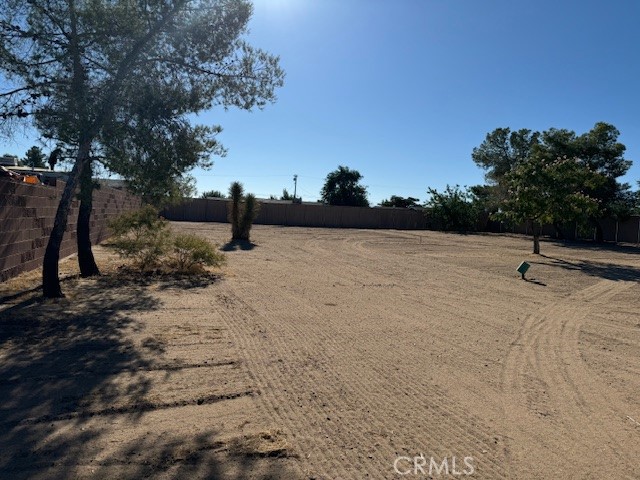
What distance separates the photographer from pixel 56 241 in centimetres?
1048

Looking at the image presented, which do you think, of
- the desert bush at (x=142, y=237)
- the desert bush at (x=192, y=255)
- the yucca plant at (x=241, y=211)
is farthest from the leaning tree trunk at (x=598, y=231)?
the desert bush at (x=142, y=237)

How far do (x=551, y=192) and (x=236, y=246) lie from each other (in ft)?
48.0

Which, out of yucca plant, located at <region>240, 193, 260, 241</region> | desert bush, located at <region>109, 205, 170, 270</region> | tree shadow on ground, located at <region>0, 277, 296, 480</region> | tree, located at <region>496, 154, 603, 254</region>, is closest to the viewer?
tree shadow on ground, located at <region>0, 277, 296, 480</region>

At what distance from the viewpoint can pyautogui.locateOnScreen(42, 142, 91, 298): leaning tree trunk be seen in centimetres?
1027

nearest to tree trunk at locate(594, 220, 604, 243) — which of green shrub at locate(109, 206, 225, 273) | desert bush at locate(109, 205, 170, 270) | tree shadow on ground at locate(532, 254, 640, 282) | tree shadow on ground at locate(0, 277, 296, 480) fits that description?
tree shadow on ground at locate(532, 254, 640, 282)

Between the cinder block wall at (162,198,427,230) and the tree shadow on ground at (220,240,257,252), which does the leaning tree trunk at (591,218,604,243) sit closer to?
the cinder block wall at (162,198,427,230)

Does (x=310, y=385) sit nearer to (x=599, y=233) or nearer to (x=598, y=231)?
(x=598, y=231)

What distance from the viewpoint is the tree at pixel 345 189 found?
76688 mm

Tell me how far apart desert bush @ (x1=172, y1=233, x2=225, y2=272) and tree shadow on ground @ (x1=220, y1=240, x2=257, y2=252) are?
797cm

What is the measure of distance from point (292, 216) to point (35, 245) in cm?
3978

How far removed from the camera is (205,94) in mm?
11555

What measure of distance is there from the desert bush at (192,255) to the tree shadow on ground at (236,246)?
797 cm

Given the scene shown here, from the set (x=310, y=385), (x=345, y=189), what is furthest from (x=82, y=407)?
(x=345, y=189)

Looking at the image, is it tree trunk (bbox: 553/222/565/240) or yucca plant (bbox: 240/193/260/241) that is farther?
tree trunk (bbox: 553/222/565/240)
